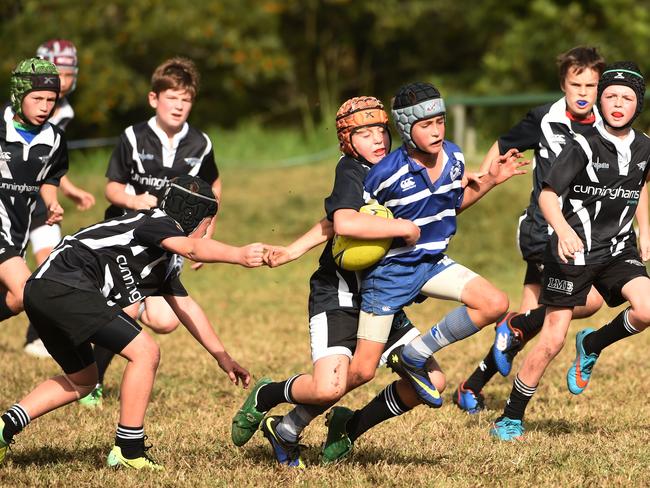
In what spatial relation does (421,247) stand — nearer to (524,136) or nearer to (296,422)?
(296,422)

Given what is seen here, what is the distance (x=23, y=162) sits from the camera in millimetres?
7301

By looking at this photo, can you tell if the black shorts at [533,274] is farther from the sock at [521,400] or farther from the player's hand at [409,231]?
the player's hand at [409,231]

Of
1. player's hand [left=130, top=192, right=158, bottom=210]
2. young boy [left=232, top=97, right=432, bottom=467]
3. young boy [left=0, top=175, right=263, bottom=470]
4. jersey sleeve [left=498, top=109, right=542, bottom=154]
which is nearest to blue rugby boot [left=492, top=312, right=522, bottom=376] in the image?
jersey sleeve [left=498, top=109, right=542, bottom=154]

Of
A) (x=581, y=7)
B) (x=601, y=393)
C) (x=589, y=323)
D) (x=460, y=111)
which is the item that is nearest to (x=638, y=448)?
(x=601, y=393)

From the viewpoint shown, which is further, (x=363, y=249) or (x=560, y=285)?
(x=560, y=285)

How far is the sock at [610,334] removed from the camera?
21.4 ft

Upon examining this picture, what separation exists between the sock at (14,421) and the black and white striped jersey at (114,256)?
67 centimetres

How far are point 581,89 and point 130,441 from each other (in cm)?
369

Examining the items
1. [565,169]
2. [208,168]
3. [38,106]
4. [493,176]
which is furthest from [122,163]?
[565,169]

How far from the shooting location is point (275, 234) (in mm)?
15781

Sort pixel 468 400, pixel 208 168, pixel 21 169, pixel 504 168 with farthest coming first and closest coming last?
1. pixel 208 168
2. pixel 468 400
3. pixel 21 169
4. pixel 504 168

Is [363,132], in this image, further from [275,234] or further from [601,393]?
[275,234]

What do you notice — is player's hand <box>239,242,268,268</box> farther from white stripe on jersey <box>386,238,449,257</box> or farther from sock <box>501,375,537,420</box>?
sock <box>501,375,537,420</box>

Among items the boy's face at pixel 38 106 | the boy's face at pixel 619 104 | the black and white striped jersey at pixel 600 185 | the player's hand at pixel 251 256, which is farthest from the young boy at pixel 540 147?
the boy's face at pixel 38 106
